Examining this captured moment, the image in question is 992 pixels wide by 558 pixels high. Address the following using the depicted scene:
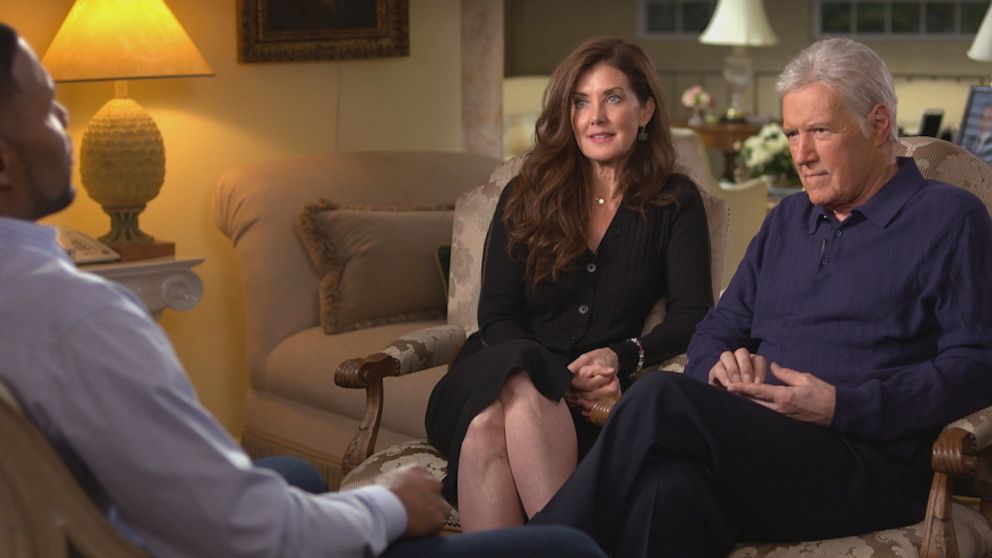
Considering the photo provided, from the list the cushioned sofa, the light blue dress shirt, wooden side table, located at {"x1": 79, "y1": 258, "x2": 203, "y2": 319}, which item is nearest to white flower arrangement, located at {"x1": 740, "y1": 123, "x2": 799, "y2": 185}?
the cushioned sofa

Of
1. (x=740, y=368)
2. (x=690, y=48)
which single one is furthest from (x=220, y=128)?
(x=690, y=48)

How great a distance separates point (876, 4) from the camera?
9828 mm

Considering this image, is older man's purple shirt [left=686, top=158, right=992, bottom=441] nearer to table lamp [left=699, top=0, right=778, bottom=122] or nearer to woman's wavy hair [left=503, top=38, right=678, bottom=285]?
woman's wavy hair [left=503, top=38, right=678, bottom=285]

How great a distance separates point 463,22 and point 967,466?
363 cm

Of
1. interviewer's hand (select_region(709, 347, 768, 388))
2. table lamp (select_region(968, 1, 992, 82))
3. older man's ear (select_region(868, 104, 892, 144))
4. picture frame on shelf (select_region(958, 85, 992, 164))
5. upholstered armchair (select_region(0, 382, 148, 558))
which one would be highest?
table lamp (select_region(968, 1, 992, 82))

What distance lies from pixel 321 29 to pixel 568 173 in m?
1.80

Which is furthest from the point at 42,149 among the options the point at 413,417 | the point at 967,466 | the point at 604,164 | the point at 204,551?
the point at 413,417

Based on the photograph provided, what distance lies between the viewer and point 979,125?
4.73 m

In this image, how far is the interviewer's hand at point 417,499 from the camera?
1561 millimetres

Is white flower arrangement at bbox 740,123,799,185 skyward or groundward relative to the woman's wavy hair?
groundward

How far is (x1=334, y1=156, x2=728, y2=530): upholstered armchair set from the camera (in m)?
2.86

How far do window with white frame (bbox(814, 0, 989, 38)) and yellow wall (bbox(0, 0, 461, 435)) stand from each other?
18.9 ft

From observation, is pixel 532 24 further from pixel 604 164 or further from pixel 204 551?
pixel 204 551

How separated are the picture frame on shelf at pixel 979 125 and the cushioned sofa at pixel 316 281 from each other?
183 cm
